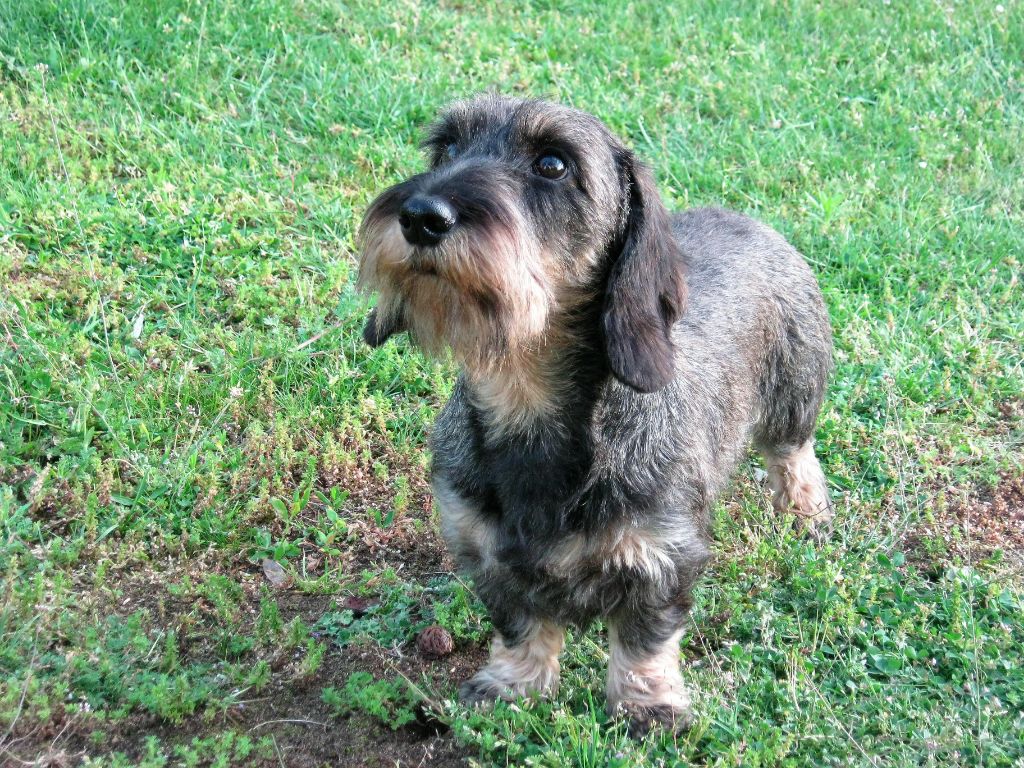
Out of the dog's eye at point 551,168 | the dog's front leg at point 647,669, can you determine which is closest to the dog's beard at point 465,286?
the dog's eye at point 551,168

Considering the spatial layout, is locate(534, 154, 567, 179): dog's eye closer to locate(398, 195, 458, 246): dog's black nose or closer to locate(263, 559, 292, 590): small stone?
locate(398, 195, 458, 246): dog's black nose

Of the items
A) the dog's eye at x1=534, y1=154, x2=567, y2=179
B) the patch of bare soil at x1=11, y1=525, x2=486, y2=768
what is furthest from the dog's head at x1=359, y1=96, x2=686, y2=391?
the patch of bare soil at x1=11, y1=525, x2=486, y2=768

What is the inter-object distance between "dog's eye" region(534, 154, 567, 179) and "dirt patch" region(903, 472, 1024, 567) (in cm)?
225

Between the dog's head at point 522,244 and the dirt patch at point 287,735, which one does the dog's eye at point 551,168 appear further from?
the dirt patch at point 287,735

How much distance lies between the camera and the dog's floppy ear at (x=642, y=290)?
3078mm

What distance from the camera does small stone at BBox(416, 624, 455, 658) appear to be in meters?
3.78

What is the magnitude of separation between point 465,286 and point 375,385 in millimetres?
2249

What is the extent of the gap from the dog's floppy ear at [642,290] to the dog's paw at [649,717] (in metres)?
1.12

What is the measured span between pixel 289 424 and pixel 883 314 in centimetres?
327

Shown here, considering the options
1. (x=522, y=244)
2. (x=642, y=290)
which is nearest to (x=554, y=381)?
(x=642, y=290)

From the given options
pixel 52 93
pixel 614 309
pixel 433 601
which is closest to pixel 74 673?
pixel 433 601

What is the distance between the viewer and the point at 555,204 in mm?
3152

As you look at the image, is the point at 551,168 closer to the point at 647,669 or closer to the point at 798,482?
the point at 647,669

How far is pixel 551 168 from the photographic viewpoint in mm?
3217
